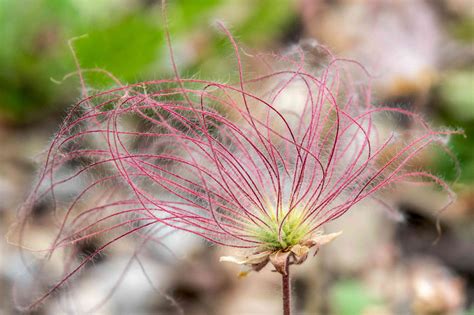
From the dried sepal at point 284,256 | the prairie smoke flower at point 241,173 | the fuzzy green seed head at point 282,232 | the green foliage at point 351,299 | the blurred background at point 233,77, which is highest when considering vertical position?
the blurred background at point 233,77

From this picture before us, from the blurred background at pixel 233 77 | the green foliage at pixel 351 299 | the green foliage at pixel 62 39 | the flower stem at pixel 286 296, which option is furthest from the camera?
the green foliage at pixel 62 39

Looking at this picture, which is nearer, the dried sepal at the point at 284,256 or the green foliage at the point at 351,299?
the dried sepal at the point at 284,256

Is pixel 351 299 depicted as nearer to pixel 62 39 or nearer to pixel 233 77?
pixel 233 77

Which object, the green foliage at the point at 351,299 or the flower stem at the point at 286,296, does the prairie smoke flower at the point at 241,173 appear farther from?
the green foliage at the point at 351,299

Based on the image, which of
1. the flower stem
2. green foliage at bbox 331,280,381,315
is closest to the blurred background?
green foliage at bbox 331,280,381,315

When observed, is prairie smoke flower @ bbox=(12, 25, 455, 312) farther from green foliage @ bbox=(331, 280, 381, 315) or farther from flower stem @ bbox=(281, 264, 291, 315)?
green foliage @ bbox=(331, 280, 381, 315)

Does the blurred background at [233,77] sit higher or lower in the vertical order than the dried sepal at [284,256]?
higher

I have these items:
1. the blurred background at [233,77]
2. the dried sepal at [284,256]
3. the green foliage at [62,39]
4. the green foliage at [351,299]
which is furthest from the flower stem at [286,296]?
the green foliage at [62,39]
